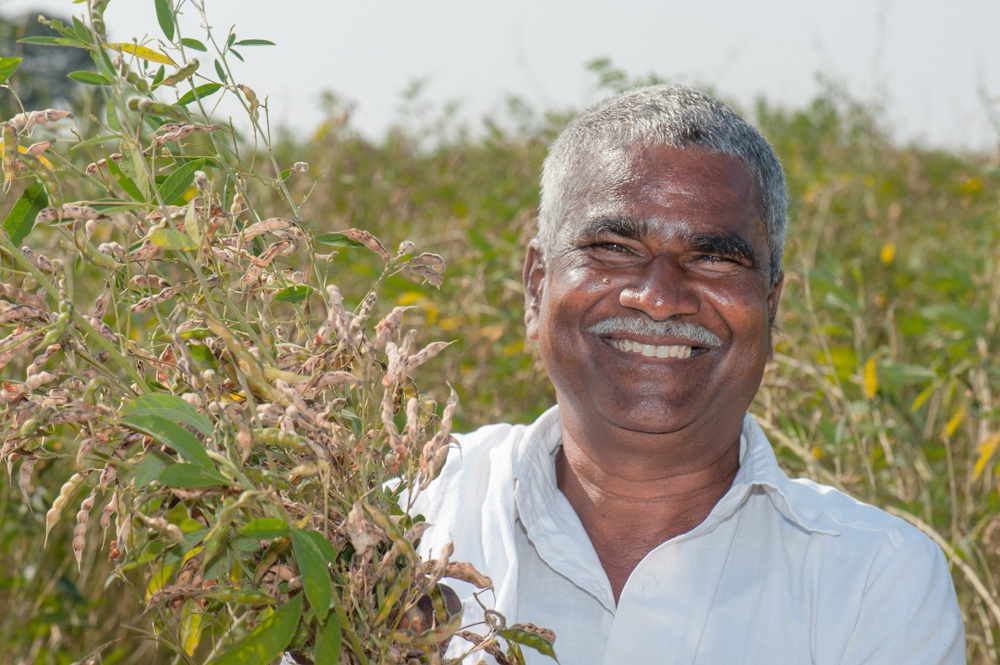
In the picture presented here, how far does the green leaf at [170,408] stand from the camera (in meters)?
0.83

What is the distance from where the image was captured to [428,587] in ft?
2.97

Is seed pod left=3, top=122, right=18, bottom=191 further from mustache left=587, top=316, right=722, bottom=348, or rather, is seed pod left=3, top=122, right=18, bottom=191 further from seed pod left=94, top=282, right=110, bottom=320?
mustache left=587, top=316, right=722, bottom=348

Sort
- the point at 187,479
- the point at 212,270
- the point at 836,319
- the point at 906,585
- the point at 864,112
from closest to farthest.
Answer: the point at 187,479
the point at 212,270
the point at 906,585
the point at 836,319
the point at 864,112

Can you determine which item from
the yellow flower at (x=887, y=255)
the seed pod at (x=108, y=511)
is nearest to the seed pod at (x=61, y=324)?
the seed pod at (x=108, y=511)

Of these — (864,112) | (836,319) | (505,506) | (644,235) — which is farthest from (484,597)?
(864,112)

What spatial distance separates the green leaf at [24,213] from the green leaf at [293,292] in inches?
9.8

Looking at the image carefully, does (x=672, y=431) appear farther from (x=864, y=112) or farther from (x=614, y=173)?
(x=864, y=112)

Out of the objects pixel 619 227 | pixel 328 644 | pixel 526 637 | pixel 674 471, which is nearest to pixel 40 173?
pixel 328 644

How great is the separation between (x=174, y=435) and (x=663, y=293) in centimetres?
98

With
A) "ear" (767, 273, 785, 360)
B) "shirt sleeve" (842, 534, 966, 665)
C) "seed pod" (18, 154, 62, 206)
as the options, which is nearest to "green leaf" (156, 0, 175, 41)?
"seed pod" (18, 154, 62, 206)

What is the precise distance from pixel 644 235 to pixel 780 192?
0.92 ft

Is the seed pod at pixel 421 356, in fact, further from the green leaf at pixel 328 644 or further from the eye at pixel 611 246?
the eye at pixel 611 246

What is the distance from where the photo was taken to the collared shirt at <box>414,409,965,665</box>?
152 centimetres

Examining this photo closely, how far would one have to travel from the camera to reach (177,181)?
1.06 metres
